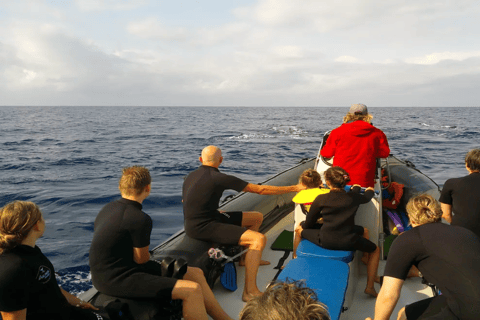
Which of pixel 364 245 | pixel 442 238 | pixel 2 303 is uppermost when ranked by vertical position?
pixel 442 238

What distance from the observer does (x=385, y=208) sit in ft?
18.4

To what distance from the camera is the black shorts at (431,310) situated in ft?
6.79

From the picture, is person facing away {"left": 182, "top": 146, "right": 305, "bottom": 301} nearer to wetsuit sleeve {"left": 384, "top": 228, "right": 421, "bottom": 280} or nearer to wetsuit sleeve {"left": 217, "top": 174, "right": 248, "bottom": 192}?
wetsuit sleeve {"left": 217, "top": 174, "right": 248, "bottom": 192}

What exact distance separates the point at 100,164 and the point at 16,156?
4.69 metres

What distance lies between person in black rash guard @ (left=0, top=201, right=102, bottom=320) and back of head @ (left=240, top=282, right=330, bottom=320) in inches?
56.7

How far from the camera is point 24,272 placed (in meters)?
1.95

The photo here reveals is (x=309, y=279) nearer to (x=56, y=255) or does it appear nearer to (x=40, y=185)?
(x=56, y=255)

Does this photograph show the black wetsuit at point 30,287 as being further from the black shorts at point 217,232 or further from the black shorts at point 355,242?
the black shorts at point 355,242

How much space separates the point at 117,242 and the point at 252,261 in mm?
1497

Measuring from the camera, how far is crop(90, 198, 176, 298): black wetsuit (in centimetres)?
252

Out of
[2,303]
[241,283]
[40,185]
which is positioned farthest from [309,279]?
[40,185]

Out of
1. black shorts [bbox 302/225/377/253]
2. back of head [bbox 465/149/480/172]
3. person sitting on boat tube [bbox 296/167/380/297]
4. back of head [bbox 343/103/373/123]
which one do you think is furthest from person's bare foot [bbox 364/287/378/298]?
back of head [bbox 343/103/373/123]

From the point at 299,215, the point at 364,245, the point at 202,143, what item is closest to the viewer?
the point at 364,245

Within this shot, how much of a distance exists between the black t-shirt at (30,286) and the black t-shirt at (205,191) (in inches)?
63.4
